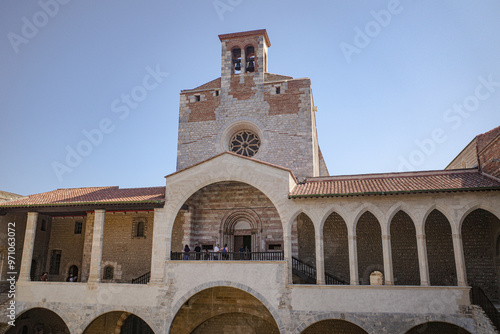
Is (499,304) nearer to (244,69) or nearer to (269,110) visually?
(269,110)

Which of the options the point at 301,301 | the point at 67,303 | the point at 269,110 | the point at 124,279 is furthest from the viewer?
the point at 269,110

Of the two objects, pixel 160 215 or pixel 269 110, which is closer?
pixel 160 215

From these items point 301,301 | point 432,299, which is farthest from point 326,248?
point 432,299

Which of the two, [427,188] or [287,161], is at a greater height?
[287,161]

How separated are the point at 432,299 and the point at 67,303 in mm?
15777

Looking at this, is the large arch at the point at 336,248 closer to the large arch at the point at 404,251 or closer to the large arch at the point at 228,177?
the large arch at the point at 404,251

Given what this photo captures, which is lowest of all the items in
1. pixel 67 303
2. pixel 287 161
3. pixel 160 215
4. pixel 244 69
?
pixel 67 303

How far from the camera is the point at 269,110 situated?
22922 millimetres

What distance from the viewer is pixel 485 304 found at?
13859mm

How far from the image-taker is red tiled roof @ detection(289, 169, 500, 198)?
50.4 ft

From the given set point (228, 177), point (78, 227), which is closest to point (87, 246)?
point (78, 227)

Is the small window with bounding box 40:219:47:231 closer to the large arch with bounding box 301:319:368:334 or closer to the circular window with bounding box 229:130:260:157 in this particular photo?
the circular window with bounding box 229:130:260:157

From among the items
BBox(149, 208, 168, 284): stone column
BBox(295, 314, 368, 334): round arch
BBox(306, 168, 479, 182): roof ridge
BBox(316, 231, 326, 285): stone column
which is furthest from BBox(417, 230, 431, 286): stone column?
BBox(149, 208, 168, 284): stone column

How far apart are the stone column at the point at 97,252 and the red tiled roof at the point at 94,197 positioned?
944mm
